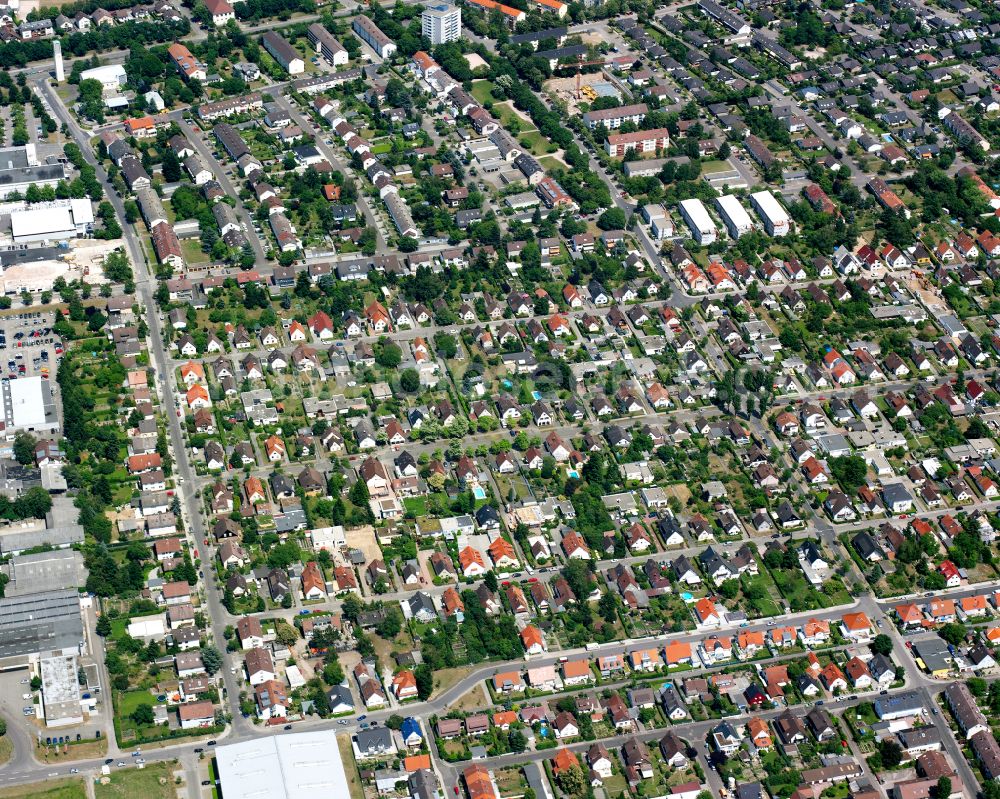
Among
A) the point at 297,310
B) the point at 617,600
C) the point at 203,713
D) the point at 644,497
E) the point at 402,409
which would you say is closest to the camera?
the point at 203,713

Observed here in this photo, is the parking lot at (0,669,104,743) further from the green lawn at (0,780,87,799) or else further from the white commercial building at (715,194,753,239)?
the white commercial building at (715,194,753,239)

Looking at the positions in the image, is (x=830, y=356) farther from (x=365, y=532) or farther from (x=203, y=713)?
(x=203, y=713)

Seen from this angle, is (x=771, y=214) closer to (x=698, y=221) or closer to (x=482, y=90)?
(x=698, y=221)

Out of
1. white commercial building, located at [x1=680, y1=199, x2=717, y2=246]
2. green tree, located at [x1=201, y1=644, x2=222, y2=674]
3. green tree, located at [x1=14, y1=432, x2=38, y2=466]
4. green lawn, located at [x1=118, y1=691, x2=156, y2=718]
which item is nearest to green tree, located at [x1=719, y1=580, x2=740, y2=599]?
green tree, located at [x1=201, y1=644, x2=222, y2=674]

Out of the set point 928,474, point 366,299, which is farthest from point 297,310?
point 928,474

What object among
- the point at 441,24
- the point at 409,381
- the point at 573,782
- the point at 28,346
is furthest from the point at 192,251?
the point at 573,782

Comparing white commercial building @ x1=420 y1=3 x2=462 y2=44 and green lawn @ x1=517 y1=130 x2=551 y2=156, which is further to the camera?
white commercial building @ x1=420 y1=3 x2=462 y2=44

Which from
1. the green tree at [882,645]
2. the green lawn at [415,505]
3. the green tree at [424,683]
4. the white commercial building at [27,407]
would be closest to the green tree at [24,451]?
the white commercial building at [27,407]

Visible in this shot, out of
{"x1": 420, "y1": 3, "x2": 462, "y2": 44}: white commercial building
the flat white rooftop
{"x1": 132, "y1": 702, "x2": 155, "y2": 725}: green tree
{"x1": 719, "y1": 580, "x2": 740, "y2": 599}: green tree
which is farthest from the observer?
{"x1": 420, "y1": 3, "x2": 462, "y2": 44}: white commercial building
